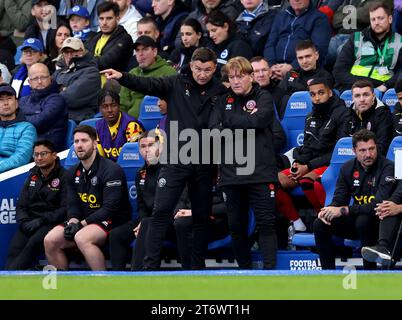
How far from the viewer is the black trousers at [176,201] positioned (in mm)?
11078

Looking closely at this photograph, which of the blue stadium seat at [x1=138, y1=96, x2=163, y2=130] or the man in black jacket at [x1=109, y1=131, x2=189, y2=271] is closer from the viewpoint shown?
the man in black jacket at [x1=109, y1=131, x2=189, y2=271]

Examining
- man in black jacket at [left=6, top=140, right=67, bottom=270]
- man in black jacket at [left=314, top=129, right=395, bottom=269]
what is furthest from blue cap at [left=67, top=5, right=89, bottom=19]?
man in black jacket at [left=314, top=129, right=395, bottom=269]

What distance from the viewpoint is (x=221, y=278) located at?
893cm

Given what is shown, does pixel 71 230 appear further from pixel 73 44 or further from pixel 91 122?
pixel 73 44

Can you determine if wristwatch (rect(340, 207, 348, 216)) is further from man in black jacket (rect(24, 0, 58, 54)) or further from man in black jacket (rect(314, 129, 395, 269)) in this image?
man in black jacket (rect(24, 0, 58, 54))

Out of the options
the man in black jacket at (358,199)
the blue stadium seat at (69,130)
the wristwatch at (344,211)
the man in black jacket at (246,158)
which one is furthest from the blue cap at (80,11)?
the wristwatch at (344,211)

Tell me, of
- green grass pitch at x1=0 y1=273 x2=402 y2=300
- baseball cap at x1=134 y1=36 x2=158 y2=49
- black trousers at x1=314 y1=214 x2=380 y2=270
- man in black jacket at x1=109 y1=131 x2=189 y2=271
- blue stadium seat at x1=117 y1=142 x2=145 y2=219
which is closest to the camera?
green grass pitch at x1=0 y1=273 x2=402 y2=300

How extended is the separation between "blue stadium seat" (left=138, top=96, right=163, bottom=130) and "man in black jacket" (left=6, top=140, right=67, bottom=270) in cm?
117

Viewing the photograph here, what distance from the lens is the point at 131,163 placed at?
12469 mm

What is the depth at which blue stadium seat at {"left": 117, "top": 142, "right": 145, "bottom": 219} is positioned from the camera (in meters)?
12.4

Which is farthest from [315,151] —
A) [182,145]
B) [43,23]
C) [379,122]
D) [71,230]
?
[43,23]
